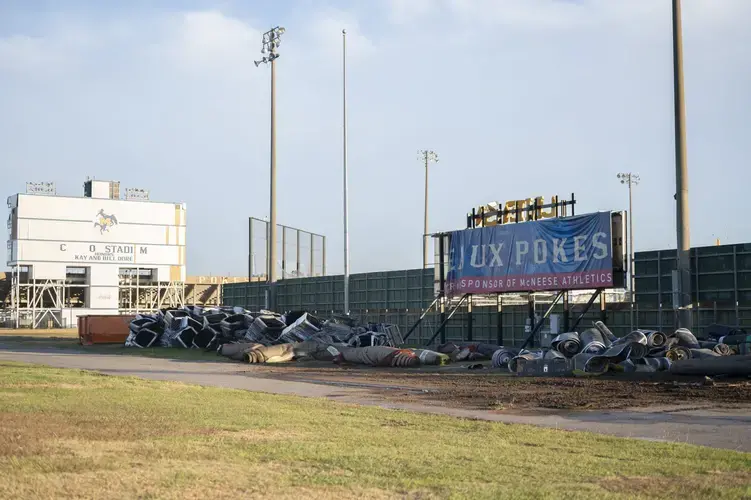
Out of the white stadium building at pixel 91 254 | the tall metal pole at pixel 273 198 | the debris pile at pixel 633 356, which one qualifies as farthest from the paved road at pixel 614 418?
the white stadium building at pixel 91 254

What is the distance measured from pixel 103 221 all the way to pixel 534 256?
62802 mm

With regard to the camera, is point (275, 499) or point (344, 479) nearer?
point (275, 499)

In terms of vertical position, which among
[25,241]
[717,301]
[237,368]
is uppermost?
[25,241]

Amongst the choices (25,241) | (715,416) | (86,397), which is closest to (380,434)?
(715,416)

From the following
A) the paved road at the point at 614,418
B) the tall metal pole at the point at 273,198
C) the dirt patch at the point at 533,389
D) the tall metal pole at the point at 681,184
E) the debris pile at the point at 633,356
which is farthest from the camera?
the tall metal pole at the point at 273,198

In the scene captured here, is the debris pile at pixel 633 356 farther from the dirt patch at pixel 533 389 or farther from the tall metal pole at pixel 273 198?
the tall metal pole at pixel 273 198

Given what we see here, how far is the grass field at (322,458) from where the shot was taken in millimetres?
7918

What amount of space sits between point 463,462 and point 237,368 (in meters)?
21.1

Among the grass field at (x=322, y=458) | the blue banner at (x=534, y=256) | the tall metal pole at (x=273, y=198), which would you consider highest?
the tall metal pole at (x=273, y=198)

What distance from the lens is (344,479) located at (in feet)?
27.5

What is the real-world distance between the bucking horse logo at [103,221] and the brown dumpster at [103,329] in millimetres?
39942

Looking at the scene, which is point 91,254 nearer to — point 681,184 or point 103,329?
point 103,329

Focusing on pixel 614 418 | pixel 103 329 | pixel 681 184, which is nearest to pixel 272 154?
pixel 103 329

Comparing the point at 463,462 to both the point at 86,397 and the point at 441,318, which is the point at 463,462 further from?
the point at 441,318
